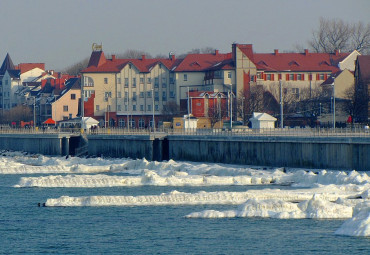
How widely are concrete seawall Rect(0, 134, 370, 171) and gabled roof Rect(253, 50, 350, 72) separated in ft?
147

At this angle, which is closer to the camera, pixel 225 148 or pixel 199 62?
pixel 225 148

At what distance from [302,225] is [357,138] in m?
21.7

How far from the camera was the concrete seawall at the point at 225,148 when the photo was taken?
58406 mm

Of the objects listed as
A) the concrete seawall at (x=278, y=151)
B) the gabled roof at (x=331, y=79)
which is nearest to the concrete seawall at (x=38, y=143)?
the concrete seawall at (x=278, y=151)

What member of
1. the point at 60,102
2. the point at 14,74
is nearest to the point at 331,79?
the point at 60,102

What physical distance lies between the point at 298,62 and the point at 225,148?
226 ft

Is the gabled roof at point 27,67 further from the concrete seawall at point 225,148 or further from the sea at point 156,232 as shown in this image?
the sea at point 156,232

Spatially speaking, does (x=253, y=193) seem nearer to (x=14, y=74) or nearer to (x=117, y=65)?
(x=117, y=65)

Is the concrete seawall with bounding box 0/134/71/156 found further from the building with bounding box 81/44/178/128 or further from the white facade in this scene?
the building with bounding box 81/44/178/128

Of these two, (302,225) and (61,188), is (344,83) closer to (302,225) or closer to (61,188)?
(61,188)

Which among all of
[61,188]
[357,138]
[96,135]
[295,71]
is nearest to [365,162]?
[357,138]

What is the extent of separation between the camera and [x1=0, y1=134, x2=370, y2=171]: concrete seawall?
58406 millimetres

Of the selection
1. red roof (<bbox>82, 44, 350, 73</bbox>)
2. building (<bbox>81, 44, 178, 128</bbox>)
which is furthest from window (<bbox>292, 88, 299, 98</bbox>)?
building (<bbox>81, 44, 178, 128</bbox>)

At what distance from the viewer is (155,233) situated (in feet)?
119
